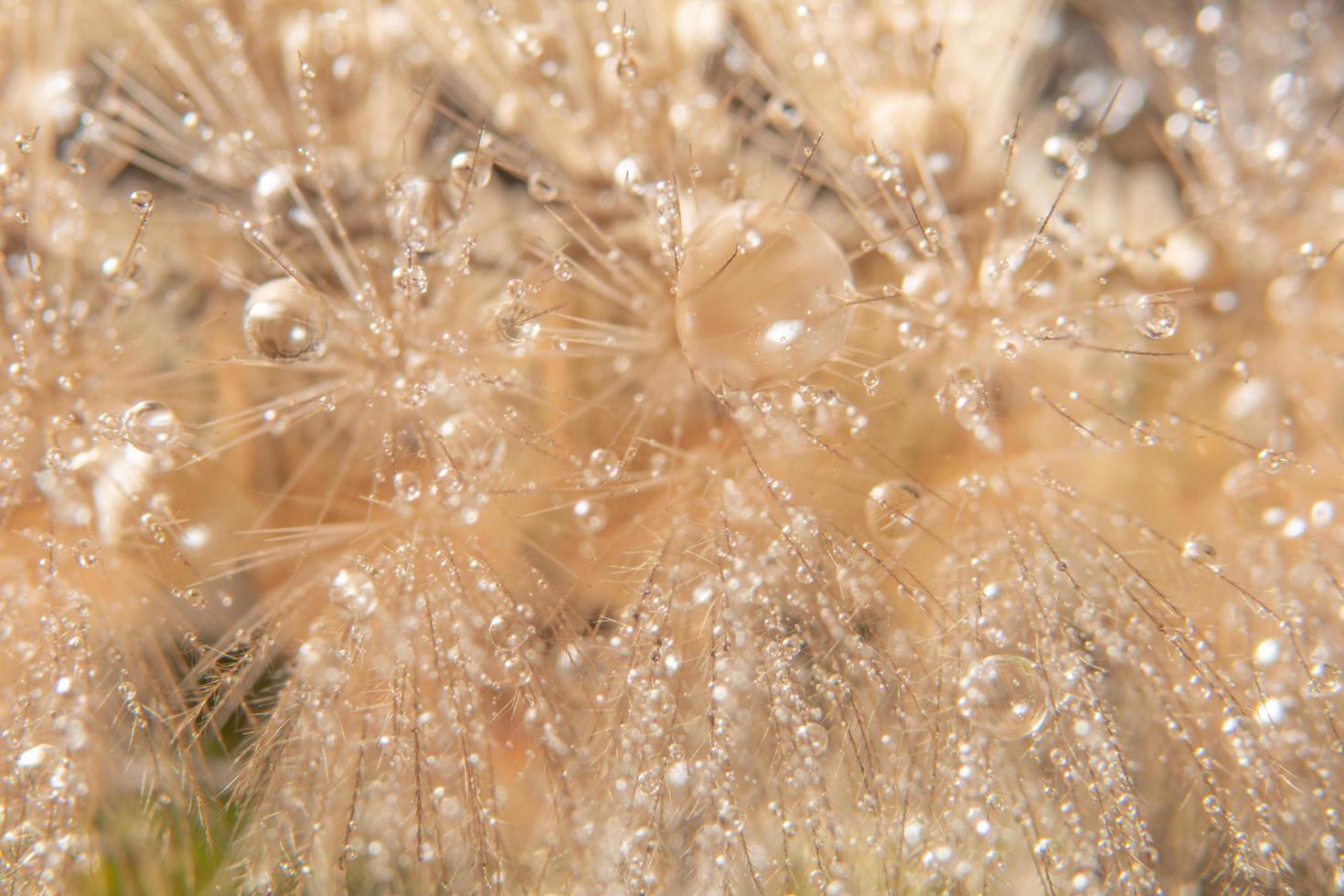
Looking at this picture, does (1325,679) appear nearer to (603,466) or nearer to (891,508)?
(891,508)

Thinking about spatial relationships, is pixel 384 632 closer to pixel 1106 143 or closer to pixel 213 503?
pixel 213 503

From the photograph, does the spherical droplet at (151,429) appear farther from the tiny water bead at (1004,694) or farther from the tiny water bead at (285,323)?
the tiny water bead at (1004,694)

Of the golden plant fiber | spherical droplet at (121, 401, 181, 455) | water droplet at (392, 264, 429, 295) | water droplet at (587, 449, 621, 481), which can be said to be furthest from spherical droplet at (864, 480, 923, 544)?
spherical droplet at (121, 401, 181, 455)

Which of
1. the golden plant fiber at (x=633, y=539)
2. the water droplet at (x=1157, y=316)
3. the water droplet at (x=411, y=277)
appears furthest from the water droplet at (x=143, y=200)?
the water droplet at (x=1157, y=316)

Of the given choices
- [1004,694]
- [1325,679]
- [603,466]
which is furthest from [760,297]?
[1325,679]

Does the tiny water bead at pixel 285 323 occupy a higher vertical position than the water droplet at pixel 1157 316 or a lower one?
lower

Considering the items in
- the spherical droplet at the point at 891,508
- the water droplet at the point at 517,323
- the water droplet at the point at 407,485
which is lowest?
the water droplet at the point at 407,485

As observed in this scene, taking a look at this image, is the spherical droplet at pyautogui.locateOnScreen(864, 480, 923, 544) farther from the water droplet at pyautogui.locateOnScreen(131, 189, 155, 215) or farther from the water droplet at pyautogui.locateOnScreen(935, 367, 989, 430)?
the water droplet at pyautogui.locateOnScreen(131, 189, 155, 215)
